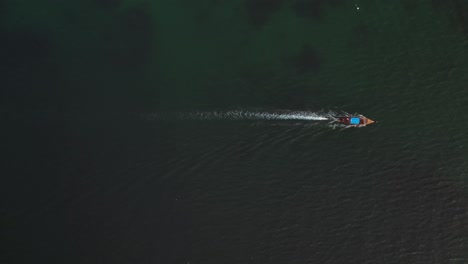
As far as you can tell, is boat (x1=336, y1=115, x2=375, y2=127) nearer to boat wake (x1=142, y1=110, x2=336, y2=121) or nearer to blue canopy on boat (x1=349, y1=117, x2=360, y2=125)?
blue canopy on boat (x1=349, y1=117, x2=360, y2=125)

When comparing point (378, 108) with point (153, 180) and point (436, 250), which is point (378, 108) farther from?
point (153, 180)

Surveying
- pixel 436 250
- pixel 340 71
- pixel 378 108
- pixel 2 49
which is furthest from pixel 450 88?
pixel 2 49

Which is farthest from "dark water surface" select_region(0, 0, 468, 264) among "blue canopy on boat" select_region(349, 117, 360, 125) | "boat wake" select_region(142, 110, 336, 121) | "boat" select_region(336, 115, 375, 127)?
"blue canopy on boat" select_region(349, 117, 360, 125)

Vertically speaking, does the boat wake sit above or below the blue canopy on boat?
above

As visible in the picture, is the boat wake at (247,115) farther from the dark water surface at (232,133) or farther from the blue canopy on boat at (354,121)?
the blue canopy on boat at (354,121)

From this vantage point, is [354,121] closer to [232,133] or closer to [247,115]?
[247,115]

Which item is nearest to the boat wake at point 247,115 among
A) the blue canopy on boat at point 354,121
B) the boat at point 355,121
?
the boat at point 355,121
